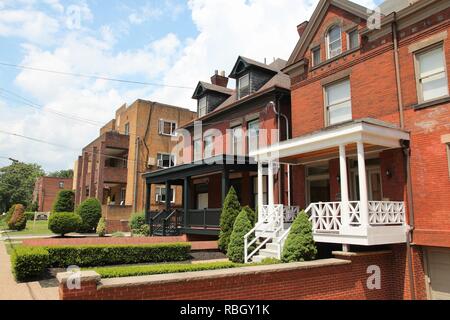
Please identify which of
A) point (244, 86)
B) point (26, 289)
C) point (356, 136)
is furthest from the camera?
point (244, 86)

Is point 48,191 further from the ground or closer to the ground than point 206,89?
closer to the ground

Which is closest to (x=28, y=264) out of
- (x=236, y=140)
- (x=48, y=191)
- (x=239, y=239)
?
(x=239, y=239)

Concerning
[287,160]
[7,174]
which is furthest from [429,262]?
[7,174]

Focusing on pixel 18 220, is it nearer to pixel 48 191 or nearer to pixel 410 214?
pixel 410 214

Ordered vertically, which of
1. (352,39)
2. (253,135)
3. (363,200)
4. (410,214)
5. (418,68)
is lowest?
(410,214)

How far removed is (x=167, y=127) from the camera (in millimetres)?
37531

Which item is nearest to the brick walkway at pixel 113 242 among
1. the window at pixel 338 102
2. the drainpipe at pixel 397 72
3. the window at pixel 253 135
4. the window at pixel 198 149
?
the window at pixel 253 135

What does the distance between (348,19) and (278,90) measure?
4.74 metres

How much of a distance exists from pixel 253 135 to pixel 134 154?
59.9 feet

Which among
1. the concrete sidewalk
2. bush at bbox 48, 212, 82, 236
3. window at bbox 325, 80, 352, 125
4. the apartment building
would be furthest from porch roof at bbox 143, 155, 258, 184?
the apartment building

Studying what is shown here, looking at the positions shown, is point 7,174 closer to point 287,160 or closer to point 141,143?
point 141,143

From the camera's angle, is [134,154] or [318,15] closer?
[318,15]

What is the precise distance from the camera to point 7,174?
9225 cm

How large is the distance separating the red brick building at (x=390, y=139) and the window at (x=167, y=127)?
2350 centimetres
